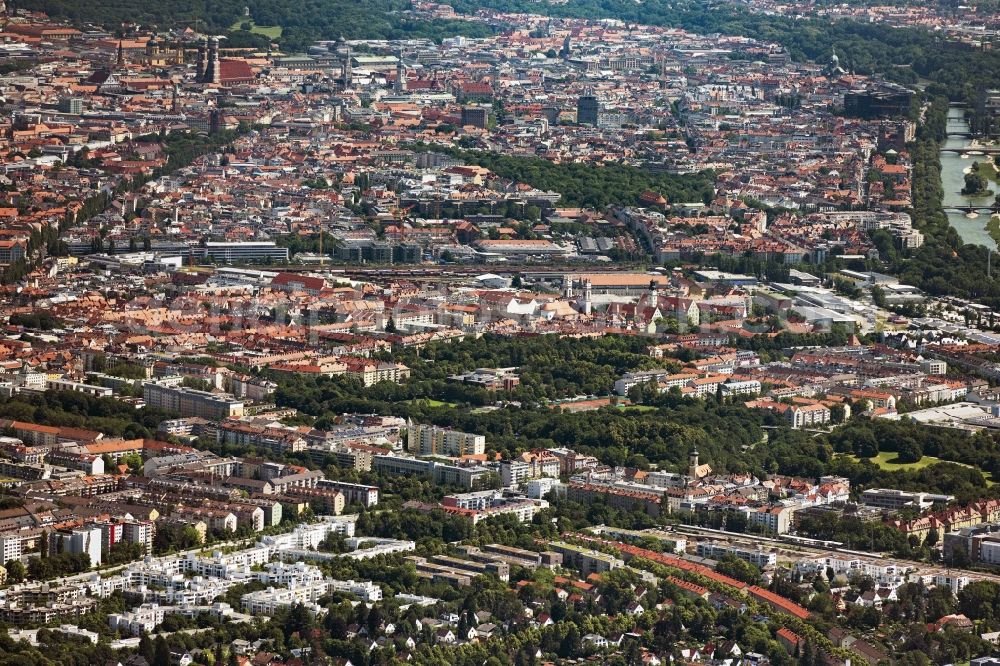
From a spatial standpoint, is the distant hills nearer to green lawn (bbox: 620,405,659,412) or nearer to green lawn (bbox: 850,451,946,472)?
green lawn (bbox: 620,405,659,412)

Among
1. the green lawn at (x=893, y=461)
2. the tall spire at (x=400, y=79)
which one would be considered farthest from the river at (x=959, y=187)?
the green lawn at (x=893, y=461)

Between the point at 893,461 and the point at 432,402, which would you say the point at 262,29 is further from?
the point at 893,461

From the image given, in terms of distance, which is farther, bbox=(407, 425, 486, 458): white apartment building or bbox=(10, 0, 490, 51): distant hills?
bbox=(10, 0, 490, 51): distant hills

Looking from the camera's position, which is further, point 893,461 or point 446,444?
point 893,461

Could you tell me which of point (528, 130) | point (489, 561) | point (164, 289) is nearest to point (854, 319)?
point (164, 289)

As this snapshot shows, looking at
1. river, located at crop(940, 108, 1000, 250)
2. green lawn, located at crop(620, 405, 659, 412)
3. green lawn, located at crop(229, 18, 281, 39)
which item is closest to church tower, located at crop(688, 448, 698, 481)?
green lawn, located at crop(620, 405, 659, 412)

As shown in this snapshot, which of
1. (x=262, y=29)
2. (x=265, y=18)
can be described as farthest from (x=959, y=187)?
(x=265, y=18)

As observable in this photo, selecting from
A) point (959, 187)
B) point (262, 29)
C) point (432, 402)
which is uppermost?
point (262, 29)

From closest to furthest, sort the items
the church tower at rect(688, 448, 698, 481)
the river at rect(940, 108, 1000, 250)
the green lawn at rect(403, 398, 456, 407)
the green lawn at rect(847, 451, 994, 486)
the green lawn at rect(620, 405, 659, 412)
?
the church tower at rect(688, 448, 698, 481) → the green lawn at rect(847, 451, 994, 486) → the green lawn at rect(403, 398, 456, 407) → the green lawn at rect(620, 405, 659, 412) → the river at rect(940, 108, 1000, 250)
